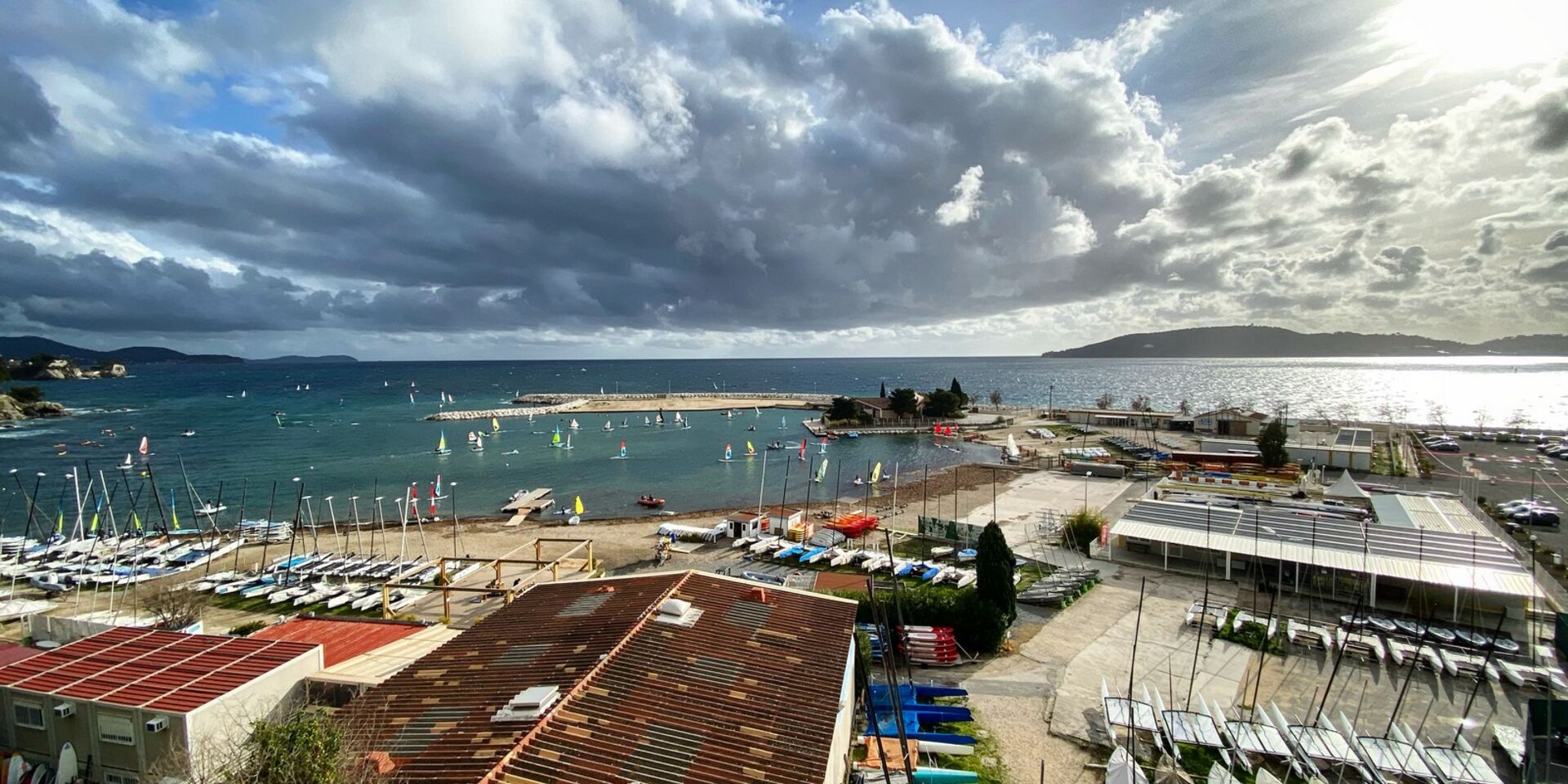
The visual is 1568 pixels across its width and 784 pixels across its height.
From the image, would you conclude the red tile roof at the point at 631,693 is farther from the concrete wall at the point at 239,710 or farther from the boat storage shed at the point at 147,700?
the boat storage shed at the point at 147,700

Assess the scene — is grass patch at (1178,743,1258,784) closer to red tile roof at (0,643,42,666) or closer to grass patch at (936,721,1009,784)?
grass patch at (936,721,1009,784)

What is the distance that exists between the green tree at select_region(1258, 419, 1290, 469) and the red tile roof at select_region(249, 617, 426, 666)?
60399 millimetres

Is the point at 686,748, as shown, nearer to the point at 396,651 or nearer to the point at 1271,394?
the point at 396,651

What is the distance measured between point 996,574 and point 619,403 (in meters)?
127

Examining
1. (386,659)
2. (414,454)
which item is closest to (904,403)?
(414,454)

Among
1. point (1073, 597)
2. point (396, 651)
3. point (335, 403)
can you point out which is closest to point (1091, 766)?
point (1073, 597)

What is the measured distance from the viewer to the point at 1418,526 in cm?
3005

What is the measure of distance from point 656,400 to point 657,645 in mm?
131767

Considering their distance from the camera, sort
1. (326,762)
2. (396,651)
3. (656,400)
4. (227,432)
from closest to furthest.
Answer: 1. (326,762)
2. (396,651)
3. (227,432)
4. (656,400)

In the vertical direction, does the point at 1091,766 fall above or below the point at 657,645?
below

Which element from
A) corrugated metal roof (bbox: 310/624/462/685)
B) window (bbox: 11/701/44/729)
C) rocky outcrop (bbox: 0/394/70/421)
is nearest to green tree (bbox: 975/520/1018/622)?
corrugated metal roof (bbox: 310/624/462/685)

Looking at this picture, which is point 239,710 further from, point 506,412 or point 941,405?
point 506,412

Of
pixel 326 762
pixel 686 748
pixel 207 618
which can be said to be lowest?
pixel 207 618

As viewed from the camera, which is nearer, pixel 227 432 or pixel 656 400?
pixel 227 432
